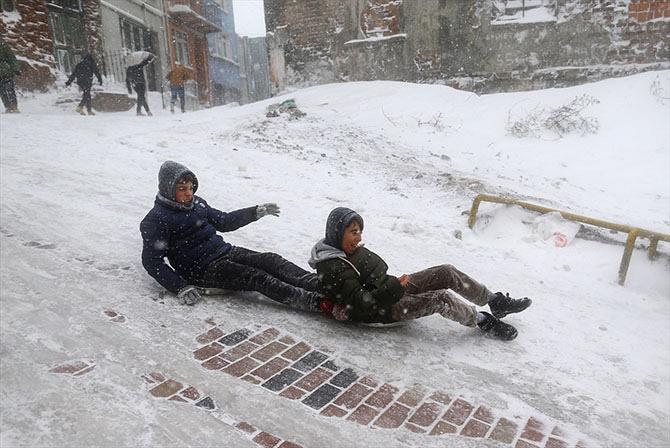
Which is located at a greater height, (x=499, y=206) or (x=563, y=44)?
(x=563, y=44)

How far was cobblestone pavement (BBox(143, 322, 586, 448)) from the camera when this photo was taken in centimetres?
260

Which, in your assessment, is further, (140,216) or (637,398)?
(140,216)

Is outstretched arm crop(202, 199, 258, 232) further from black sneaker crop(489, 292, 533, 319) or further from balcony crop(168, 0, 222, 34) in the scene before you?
balcony crop(168, 0, 222, 34)

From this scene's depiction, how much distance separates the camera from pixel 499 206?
6.18m

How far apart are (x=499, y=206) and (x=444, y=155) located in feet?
10.3

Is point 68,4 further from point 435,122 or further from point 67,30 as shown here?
point 435,122

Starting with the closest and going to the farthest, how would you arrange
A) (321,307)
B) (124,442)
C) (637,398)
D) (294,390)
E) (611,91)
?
(124,442)
(294,390)
(637,398)
(321,307)
(611,91)

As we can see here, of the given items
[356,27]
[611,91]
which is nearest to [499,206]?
[611,91]

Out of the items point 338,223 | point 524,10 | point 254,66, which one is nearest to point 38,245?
point 338,223

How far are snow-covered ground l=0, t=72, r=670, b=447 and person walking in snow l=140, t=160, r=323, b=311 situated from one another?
17 centimetres

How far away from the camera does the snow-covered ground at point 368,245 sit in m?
2.67

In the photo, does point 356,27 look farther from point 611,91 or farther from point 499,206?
point 499,206

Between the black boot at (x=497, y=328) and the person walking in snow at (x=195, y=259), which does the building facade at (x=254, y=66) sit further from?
the black boot at (x=497, y=328)

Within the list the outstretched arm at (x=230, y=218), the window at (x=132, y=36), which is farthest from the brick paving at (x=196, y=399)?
the window at (x=132, y=36)
